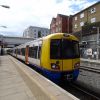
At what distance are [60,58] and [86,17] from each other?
53951mm

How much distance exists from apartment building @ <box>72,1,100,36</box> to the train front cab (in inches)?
1583

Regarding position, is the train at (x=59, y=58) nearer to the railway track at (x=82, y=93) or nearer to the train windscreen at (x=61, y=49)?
the train windscreen at (x=61, y=49)

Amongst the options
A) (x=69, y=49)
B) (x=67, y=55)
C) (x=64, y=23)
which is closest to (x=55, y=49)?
(x=67, y=55)

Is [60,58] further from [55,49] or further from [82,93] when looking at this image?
[82,93]

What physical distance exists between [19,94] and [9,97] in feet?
1.60

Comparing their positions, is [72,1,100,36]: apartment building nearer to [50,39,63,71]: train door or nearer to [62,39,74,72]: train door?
[62,39,74,72]: train door

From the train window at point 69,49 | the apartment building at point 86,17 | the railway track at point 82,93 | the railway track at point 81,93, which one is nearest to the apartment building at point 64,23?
the apartment building at point 86,17

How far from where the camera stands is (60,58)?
12.8 metres

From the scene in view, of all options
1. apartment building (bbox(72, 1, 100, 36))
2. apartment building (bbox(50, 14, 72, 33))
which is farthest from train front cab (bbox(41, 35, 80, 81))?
apartment building (bbox(50, 14, 72, 33))

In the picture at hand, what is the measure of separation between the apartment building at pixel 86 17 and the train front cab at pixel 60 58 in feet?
132

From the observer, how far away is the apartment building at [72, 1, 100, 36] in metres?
59.2

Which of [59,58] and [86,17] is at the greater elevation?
[86,17]

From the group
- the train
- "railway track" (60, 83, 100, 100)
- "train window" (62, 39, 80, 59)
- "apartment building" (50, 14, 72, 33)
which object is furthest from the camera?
"apartment building" (50, 14, 72, 33)

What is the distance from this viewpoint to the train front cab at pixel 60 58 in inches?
502
